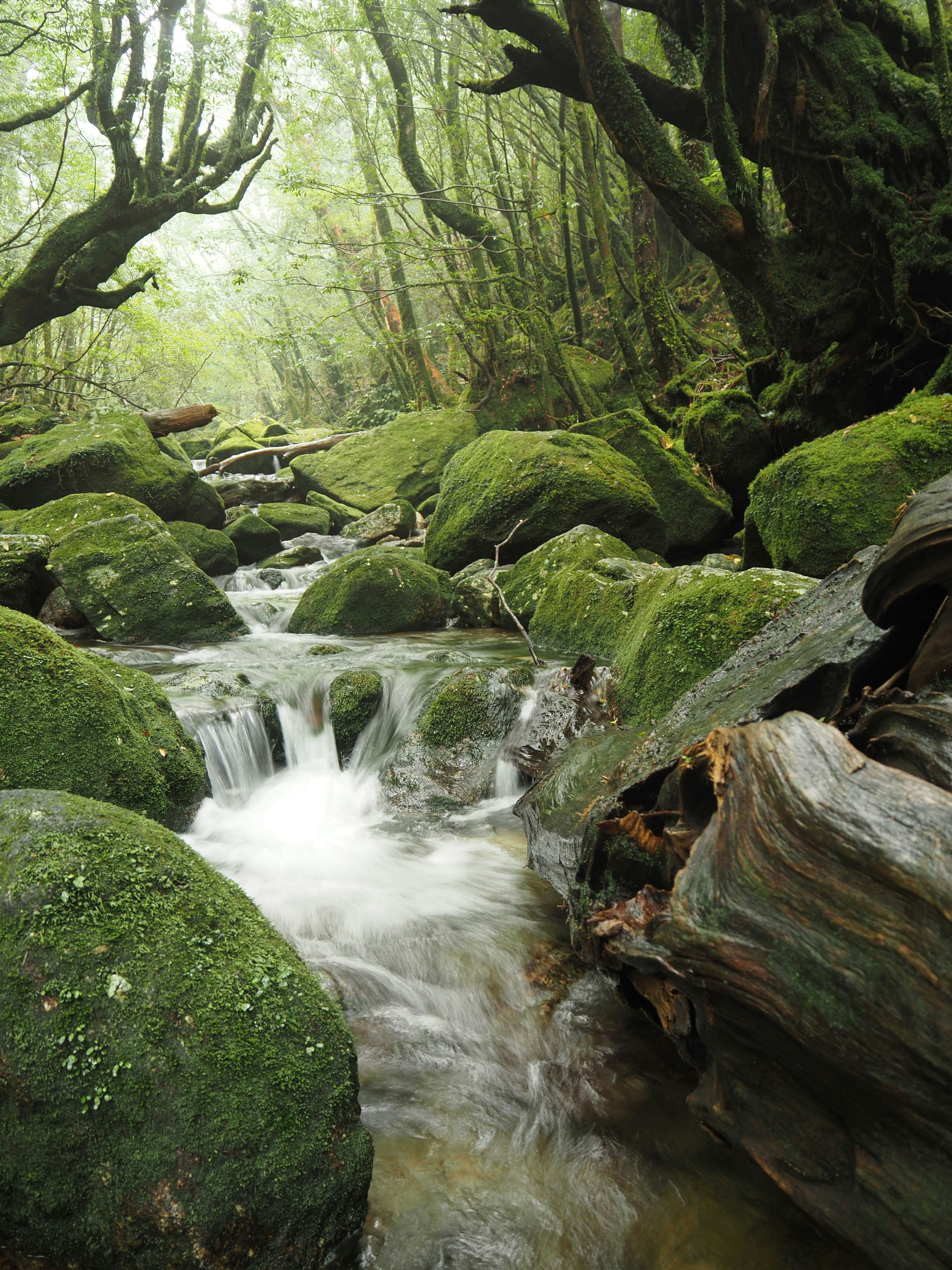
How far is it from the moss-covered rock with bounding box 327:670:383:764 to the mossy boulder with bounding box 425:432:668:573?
145 inches

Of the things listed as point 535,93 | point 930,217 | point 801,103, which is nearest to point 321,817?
point 930,217

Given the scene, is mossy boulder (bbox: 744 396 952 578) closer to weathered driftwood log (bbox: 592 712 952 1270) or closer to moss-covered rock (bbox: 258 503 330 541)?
weathered driftwood log (bbox: 592 712 952 1270)

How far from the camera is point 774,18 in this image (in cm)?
612

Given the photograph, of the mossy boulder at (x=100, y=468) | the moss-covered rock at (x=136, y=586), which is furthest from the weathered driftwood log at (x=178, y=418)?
the moss-covered rock at (x=136, y=586)

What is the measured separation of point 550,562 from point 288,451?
1505 centimetres

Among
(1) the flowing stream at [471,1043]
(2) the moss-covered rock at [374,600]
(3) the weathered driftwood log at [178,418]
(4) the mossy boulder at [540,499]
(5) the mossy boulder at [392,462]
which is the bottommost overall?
(1) the flowing stream at [471,1043]

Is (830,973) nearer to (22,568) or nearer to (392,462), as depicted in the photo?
(22,568)

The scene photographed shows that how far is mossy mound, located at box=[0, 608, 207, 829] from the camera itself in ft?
11.2

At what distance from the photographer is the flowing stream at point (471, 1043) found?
2.09 metres

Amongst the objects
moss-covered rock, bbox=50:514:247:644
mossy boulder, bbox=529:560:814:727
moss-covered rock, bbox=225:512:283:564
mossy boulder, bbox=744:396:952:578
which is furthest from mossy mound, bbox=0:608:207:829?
moss-covered rock, bbox=225:512:283:564

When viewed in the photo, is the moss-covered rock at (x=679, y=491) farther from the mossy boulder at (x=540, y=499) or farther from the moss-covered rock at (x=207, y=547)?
the moss-covered rock at (x=207, y=547)

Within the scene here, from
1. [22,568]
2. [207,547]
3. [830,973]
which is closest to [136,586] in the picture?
[22,568]

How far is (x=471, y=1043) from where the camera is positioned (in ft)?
10.1

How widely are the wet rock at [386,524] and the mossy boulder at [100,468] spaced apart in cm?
331
